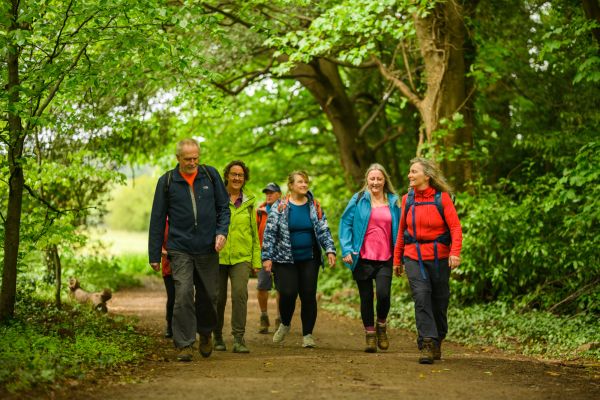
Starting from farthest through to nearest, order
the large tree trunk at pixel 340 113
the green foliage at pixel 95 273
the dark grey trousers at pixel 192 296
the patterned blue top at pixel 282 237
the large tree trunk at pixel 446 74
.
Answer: the large tree trunk at pixel 340 113 < the green foliage at pixel 95 273 < the large tree trunk at pixel 446 74 < the patterned blue top at pixel 282 237 < the dark grey trousers at pixel 192 296

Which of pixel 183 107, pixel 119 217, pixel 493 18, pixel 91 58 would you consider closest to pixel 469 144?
pixel 493 18

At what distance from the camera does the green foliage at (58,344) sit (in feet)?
19.0

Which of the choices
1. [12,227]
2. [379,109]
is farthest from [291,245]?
[379,109]

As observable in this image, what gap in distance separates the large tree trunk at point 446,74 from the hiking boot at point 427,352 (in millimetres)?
6140

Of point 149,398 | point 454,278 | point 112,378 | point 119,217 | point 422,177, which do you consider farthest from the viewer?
point 119,217

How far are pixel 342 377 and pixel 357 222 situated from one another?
2849 millimetres

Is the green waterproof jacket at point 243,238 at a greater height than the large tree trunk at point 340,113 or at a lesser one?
lesser

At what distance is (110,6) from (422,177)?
373 cm

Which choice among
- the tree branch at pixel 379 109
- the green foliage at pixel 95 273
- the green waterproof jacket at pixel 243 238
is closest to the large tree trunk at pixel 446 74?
the tree branch at pixel 379 109

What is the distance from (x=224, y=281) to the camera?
29.7 ft

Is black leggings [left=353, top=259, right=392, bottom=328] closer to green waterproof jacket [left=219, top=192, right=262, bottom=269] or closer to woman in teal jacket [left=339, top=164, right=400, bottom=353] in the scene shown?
woman in teal jacket [left=339, top=164, right=400, bottom=353]

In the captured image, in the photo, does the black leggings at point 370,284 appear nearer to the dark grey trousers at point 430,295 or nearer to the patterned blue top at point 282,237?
the patterned blue top at point 282,237

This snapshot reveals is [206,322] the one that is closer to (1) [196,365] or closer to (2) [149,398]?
(1) [196,365]

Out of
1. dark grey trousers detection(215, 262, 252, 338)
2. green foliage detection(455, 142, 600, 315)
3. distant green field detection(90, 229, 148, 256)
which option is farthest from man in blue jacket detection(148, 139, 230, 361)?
distant green field detection(90, 229, 148, 256)
